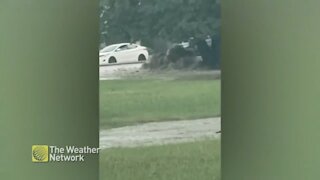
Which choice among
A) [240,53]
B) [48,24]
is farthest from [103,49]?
[240,53]

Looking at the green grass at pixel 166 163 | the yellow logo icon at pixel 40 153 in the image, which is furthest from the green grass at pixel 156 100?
the yellow logo icon at pixel 40 153

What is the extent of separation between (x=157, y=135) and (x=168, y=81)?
0.32 metres

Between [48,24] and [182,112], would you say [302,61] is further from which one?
[48,24]

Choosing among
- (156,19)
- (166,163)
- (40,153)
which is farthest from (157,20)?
(40,153)

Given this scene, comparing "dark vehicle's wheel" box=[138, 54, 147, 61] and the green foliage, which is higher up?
the green foliage

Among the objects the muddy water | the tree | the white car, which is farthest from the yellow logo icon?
the tree

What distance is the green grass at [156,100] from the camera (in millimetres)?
3113

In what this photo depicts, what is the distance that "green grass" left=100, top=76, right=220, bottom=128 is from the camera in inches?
123

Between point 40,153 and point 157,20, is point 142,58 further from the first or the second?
point 40,153

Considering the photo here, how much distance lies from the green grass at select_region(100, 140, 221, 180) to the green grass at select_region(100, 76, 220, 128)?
0.57 feet

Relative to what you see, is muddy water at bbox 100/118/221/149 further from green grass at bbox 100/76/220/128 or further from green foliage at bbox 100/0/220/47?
green foliage at bbox 100/0/220/47

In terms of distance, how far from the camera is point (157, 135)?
314 centimetres

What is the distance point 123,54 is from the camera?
3121 mm

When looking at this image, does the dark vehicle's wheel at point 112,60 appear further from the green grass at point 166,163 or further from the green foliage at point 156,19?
the green grass at point 166,163
